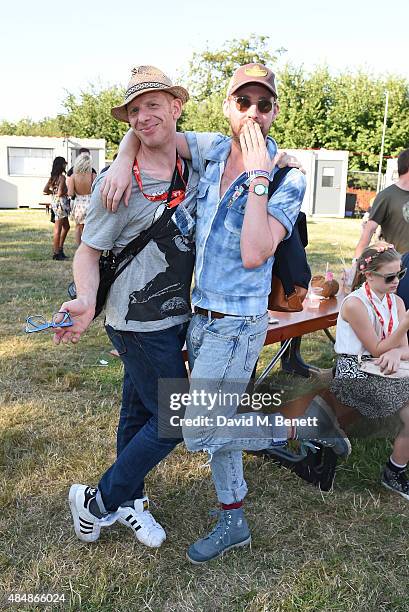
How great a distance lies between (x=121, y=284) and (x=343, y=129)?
30506 mm

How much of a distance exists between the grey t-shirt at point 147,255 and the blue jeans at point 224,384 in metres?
0.14

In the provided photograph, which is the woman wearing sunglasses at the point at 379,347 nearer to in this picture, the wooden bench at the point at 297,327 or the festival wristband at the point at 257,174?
the wooden bench at the point at 297,327

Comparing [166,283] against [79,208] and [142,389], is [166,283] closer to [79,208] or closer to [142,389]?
[142,389]

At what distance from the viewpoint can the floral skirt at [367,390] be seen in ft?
9.95

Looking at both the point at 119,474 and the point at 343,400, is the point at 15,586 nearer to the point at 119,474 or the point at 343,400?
the point at 119,474

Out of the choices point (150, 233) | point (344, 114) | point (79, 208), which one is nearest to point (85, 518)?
point (150, 233)

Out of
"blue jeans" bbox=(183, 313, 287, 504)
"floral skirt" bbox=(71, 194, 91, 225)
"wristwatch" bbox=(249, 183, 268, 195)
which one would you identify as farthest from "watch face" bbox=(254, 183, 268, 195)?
"floral skirt" bbox=(71, 194, 91, 225)

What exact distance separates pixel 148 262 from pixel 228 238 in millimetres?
301

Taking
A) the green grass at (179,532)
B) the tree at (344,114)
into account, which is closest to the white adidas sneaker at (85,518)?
the green grass at (179,532)

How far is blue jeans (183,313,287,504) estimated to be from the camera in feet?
7.02

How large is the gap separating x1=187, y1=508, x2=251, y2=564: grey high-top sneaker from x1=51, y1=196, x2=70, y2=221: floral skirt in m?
8.44

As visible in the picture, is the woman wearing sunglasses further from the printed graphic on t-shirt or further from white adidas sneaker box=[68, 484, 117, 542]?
white adidas sneaker box=[68, 484, 117, 542]

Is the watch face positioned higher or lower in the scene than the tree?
lower

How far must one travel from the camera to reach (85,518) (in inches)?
98.7
